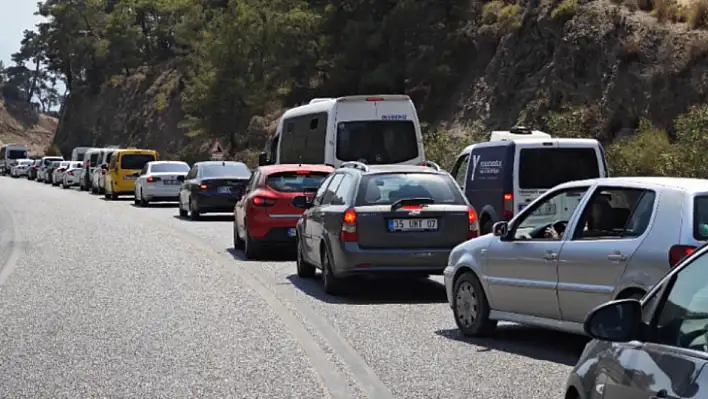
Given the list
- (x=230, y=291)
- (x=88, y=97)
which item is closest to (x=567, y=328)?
(x=230, y=291)

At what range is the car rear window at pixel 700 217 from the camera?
880cm

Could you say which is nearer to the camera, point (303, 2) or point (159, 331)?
point (159, 331)

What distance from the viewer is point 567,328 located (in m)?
9.98

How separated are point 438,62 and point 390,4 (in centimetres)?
429

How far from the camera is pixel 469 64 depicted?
2157 inches

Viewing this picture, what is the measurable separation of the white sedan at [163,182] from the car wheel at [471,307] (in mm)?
29443

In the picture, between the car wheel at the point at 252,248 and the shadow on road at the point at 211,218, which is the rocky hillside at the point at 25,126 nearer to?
the shadow on road at the point at 211,218

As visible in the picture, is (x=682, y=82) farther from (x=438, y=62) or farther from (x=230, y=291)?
(x=230, y=291)

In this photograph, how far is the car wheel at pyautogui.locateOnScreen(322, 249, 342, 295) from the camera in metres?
14.7

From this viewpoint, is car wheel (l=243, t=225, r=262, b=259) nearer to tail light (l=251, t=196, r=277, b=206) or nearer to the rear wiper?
tail light (l=251, t=196, r=277, b=206)

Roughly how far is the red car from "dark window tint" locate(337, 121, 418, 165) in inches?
188

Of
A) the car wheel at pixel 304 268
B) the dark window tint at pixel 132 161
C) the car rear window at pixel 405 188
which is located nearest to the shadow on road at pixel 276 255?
the car wheel at pixel 304 268

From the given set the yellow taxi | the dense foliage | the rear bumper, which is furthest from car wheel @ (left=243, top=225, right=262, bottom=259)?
the dense foliage

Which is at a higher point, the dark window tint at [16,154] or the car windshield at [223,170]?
the car windshield at [223,170]
